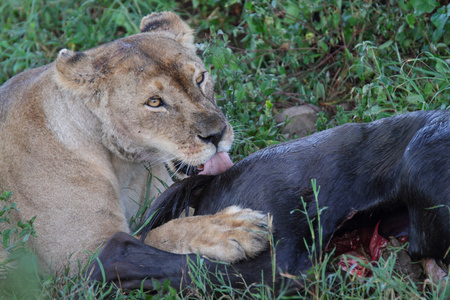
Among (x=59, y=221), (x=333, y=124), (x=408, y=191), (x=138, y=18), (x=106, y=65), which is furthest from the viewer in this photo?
(x=138, y=18)

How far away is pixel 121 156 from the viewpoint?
3.50 metres

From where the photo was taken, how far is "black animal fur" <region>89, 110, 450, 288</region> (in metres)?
2.53

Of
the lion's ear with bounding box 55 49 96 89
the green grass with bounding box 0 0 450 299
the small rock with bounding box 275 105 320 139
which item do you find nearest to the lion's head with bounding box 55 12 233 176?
the lion's ear with bounding box 55 49 96 89

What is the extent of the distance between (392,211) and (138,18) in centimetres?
374

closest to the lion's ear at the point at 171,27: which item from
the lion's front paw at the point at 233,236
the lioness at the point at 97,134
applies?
the lioness at the point at 97,134

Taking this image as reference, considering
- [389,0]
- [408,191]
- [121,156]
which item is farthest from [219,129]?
[389,0]

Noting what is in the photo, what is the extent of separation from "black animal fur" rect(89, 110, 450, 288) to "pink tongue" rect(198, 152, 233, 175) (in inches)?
13.9

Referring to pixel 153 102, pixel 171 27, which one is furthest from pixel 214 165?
pixel 171 27

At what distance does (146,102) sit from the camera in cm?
338

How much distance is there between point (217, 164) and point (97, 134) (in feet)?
2.17

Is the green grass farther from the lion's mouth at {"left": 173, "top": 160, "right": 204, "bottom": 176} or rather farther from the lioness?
the lion's mouth at {"left": 173, "top": 160, "right": 204, "bottom": 176}

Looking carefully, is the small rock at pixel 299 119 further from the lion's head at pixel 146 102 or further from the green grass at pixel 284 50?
the lion's head at pixel 146 102

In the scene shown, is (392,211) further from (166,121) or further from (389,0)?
(389,0)

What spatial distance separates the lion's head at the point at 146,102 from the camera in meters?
3.36
